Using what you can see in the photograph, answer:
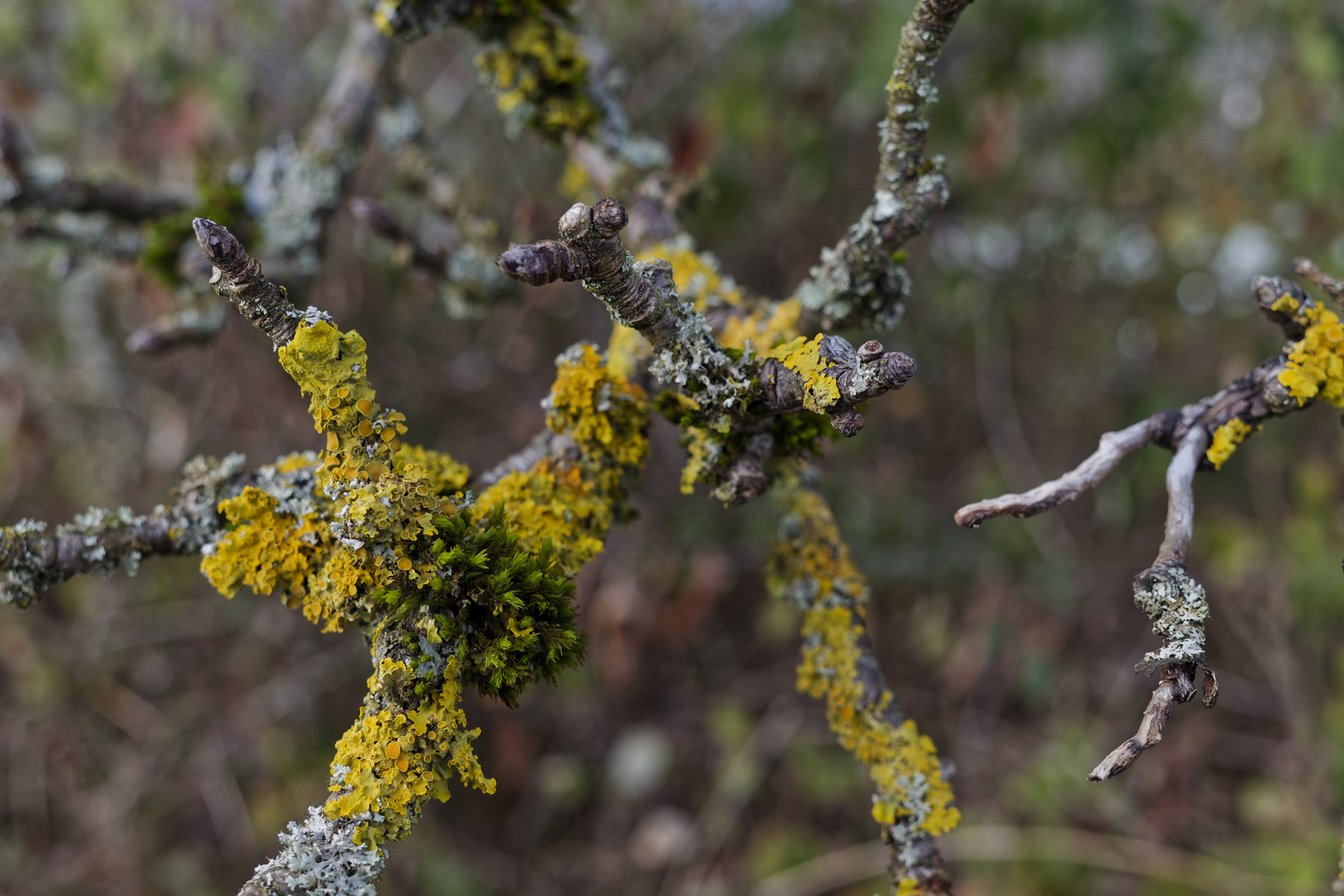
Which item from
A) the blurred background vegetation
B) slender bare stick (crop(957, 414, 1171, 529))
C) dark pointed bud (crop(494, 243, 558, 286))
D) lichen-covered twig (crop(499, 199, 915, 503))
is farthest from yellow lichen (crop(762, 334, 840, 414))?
the blurred background vegetation

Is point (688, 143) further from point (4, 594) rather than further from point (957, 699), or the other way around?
point (957, 699)

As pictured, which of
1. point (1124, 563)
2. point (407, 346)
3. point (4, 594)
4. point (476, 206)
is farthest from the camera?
point (407, 346)

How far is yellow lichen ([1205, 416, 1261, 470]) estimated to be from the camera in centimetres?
97

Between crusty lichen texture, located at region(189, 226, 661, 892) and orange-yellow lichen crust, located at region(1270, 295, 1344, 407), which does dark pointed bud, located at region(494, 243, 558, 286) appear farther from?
orange-yellow lichen crust, located at region(1270, 295, 1344, 407)

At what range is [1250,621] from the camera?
2742mm

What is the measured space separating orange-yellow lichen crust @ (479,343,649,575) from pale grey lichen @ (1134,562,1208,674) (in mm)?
625

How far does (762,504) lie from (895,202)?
182 centimetres

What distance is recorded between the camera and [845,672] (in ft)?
3.68

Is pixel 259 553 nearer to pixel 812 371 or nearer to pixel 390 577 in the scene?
pixel 390 577

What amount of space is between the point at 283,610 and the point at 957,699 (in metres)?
2.61

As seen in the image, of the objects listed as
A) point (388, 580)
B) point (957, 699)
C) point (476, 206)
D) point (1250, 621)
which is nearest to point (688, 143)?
point (476, 206)

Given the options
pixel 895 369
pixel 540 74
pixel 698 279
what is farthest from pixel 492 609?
pixel 540 74

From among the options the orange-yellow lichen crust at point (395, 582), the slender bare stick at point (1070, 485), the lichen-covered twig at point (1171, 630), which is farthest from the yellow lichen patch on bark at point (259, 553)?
the lichen-covered twig at point (1171, 630)

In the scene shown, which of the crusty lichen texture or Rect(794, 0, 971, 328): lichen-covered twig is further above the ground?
Rect(794, 0, 971, 328): lichen-covered twig
